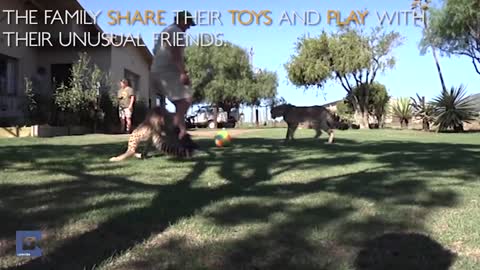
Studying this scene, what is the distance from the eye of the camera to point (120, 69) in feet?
70.6

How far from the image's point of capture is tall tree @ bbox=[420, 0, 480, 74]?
81.3 feet

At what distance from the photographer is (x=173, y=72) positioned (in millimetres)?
7242

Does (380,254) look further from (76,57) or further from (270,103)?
(270,103)

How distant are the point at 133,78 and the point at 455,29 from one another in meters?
15.7

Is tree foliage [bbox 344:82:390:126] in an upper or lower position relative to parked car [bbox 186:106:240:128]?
upper

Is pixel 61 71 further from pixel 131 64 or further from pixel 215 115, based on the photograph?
pixel 215 115

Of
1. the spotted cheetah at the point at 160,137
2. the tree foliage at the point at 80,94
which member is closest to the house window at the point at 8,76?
the tree foliage at the point at 80,94

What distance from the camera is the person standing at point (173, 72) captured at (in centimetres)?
726

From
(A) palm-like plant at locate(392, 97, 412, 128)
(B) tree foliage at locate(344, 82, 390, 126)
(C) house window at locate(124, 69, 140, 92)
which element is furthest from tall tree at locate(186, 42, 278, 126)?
(C) house window at locate(124, 69, 140, 92)

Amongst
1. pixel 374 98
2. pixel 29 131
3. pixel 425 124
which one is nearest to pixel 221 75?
pixel 374 98

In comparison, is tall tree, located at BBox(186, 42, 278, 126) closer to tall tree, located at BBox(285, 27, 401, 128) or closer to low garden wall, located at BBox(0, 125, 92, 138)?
tall tree, located at BBox(285, 27, 401, 128)

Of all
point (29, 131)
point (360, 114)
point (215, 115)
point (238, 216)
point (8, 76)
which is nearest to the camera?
point (238, 216)

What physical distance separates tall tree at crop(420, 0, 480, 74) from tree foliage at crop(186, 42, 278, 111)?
15435 millimetres

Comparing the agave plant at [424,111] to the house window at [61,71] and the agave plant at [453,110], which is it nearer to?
the agave plant at [453,110]
